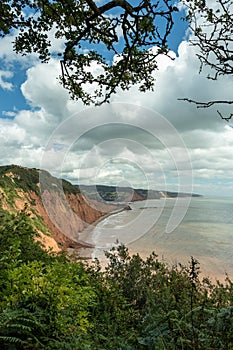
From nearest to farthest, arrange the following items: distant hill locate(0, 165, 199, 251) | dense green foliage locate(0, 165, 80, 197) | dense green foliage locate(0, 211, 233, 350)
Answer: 1. dense green foliage locate(0, 211, 233, 350)
2. distant hill locate(0, 165, 199, 251)
3. dense green foliage locate(0, 165, 80, 197)

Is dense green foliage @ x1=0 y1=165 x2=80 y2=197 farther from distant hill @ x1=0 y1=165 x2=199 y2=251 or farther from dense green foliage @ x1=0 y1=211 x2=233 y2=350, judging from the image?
dense green foliage @ x1=0 y1=211 x2=233 y2=350

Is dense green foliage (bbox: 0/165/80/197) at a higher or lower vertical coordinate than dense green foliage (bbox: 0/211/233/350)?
higher

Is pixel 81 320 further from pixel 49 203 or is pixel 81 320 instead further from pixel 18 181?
pixel 49 203

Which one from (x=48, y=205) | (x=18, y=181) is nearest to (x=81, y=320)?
Result: (x=18, y=181)

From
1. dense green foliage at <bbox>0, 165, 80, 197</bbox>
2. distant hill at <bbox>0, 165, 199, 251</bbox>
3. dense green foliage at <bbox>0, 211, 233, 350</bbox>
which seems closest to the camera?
dense green foliage at <bbox>0, 211, 233, 350</bbox>

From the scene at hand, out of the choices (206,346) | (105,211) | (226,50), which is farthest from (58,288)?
(105,211)

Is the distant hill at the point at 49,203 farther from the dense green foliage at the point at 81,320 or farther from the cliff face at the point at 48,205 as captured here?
the dense green foliage at the point at 81,320

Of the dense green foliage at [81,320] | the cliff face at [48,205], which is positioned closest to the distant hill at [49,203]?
the cliff face at [48,205]

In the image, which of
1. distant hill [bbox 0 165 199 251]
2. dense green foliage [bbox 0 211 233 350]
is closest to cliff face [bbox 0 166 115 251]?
distant hill [bbox 0 165 199 251]

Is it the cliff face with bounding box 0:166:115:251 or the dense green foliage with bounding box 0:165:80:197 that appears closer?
the cliff face with bounding box 0:166:115:251

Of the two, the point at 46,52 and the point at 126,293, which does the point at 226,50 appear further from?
the point at 126,293
